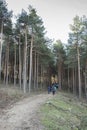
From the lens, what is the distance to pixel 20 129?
11781 millimetres

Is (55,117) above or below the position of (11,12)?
below

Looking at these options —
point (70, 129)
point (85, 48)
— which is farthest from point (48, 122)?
point (85, 48)

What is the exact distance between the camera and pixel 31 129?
11.9 m

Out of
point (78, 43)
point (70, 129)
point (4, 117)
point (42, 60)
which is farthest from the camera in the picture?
point (42, 60)

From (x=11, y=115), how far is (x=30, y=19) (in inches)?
921

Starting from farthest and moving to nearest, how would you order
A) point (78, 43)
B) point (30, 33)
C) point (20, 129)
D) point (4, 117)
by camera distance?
point (78, 43), point (30, 33), point (4, 117), point (20, 129)

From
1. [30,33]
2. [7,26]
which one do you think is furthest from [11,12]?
[30,33]

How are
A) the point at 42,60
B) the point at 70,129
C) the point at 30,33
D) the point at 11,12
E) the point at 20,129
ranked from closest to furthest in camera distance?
1. the point at 20,129
2. the point at 70,129
3. the point at 11,12
4. the point at 30,33
5. the point at 42,60

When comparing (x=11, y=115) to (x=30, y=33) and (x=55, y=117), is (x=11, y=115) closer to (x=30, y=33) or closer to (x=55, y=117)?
(x=55, y=117)

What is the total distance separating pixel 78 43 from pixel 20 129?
30.4m

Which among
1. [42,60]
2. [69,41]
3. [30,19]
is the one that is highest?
[30,19]

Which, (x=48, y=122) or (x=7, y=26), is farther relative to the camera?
(x=7, y=26)

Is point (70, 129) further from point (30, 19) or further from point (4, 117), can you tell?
point (30, 19)

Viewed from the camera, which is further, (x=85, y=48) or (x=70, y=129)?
(x=85, y=48)
